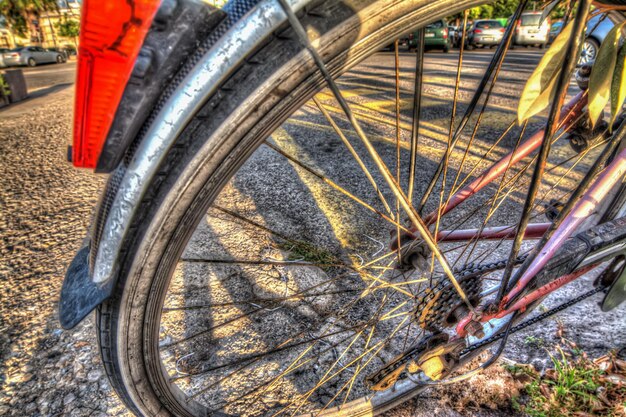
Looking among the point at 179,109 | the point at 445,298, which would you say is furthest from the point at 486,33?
the point at 179,109

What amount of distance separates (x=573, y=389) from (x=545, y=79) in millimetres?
1300

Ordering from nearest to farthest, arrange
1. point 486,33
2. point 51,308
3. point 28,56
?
point 51,308 → point 486,33 → point 28,56

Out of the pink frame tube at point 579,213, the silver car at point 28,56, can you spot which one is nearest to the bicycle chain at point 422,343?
the pink frame tube at point 579,213

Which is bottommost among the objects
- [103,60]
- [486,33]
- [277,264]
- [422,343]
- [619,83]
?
[422,343]

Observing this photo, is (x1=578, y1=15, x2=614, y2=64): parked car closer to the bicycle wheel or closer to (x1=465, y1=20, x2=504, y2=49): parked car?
the bicycle wheel

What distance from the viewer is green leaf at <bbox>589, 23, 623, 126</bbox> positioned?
859mm

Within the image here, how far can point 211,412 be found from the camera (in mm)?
1335

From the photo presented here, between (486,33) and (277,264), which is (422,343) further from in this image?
(486,33)

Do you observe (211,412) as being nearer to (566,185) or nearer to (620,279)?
(620,279)

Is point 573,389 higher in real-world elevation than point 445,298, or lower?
lower

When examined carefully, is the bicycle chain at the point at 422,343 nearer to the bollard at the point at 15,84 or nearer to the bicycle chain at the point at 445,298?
the bicycle chain at the point at 445,298

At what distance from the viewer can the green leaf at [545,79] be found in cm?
84

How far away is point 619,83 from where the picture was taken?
0.85m

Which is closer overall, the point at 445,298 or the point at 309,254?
the point at 445,298
